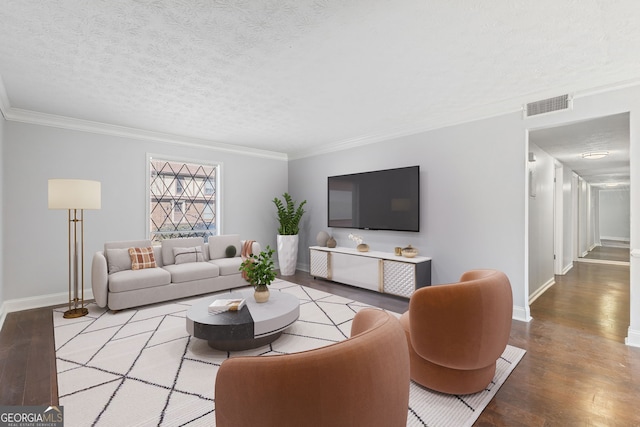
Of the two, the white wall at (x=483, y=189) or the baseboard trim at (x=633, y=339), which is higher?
the white wall at (x=483, y=189)

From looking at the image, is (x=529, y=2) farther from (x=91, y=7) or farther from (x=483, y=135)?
(x=91, y=7)

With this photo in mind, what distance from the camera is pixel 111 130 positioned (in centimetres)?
445

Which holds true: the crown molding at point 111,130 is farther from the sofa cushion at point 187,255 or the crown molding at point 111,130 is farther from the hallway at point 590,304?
the hallway at point 590,304

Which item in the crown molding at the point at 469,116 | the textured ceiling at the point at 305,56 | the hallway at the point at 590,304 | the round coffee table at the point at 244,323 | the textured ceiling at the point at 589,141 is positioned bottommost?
the hallway at the point at 590,304

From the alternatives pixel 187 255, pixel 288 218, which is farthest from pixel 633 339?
pixel 187 255

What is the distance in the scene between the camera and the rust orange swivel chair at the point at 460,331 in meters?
1.83

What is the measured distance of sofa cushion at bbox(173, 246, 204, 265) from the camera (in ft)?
14.9

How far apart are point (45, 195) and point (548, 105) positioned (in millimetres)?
6149

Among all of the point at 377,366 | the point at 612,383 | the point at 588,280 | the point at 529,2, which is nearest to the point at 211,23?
the point at 529,2

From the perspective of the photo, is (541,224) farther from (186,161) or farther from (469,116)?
(186,161)

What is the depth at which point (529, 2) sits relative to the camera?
1.85 meters

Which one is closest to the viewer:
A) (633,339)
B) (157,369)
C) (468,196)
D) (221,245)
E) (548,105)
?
(157,369)

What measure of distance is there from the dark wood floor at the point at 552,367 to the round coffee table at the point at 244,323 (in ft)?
3.20

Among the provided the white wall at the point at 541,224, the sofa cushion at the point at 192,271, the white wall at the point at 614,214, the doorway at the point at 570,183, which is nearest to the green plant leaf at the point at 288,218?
the sofa cushion at the point at 192,271
